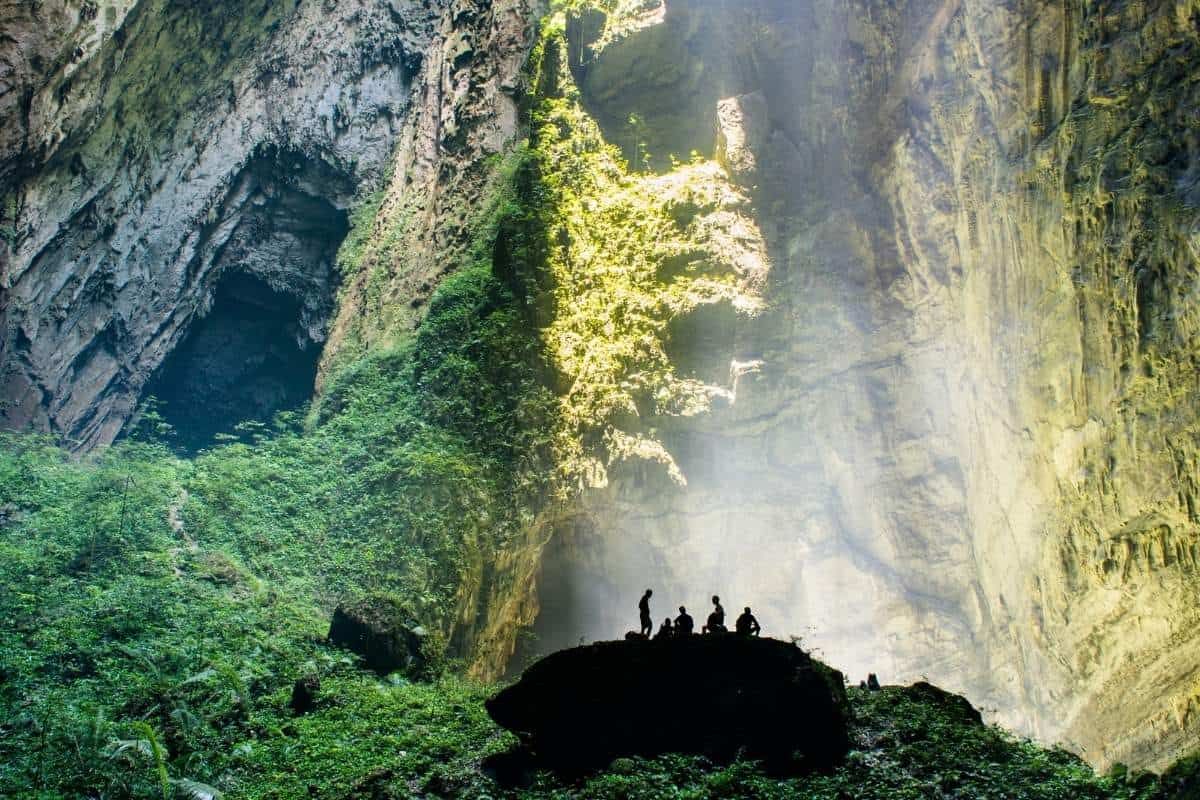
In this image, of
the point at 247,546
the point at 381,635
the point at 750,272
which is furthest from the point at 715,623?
the point at 750,272

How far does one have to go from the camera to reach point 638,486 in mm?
19891

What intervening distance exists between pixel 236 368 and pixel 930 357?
2017cm

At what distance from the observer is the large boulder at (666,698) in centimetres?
1032

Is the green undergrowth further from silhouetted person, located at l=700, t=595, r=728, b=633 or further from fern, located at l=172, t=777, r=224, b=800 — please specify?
silhouetted person, located at l=700, t=595, r=728, b=633

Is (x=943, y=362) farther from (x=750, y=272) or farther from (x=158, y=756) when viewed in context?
(x=158, y=756)

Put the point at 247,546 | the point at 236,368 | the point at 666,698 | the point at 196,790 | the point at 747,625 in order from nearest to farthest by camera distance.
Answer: the point at 196,790, the point at 666,698, the point at 747,625, the point at 247,546, the point at 236,368

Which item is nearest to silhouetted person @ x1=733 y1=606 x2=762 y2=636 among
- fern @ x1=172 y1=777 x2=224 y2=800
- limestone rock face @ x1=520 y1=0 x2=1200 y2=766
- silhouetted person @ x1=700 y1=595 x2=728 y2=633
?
silhouetted person @ x1=700 y1=595 x2=728 y2=633

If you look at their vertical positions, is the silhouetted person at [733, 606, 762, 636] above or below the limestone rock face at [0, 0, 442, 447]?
Answer: below

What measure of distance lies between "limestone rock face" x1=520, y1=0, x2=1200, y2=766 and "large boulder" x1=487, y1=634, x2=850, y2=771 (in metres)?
5.51

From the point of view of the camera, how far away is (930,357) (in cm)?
1962

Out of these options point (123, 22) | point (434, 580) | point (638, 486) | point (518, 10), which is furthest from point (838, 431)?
point (123, 22)

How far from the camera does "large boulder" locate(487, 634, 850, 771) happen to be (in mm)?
10320

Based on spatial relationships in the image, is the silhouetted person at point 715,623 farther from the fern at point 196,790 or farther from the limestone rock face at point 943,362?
the limestone rock face at point 943,362

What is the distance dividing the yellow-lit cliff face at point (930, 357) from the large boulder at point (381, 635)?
4.78m
